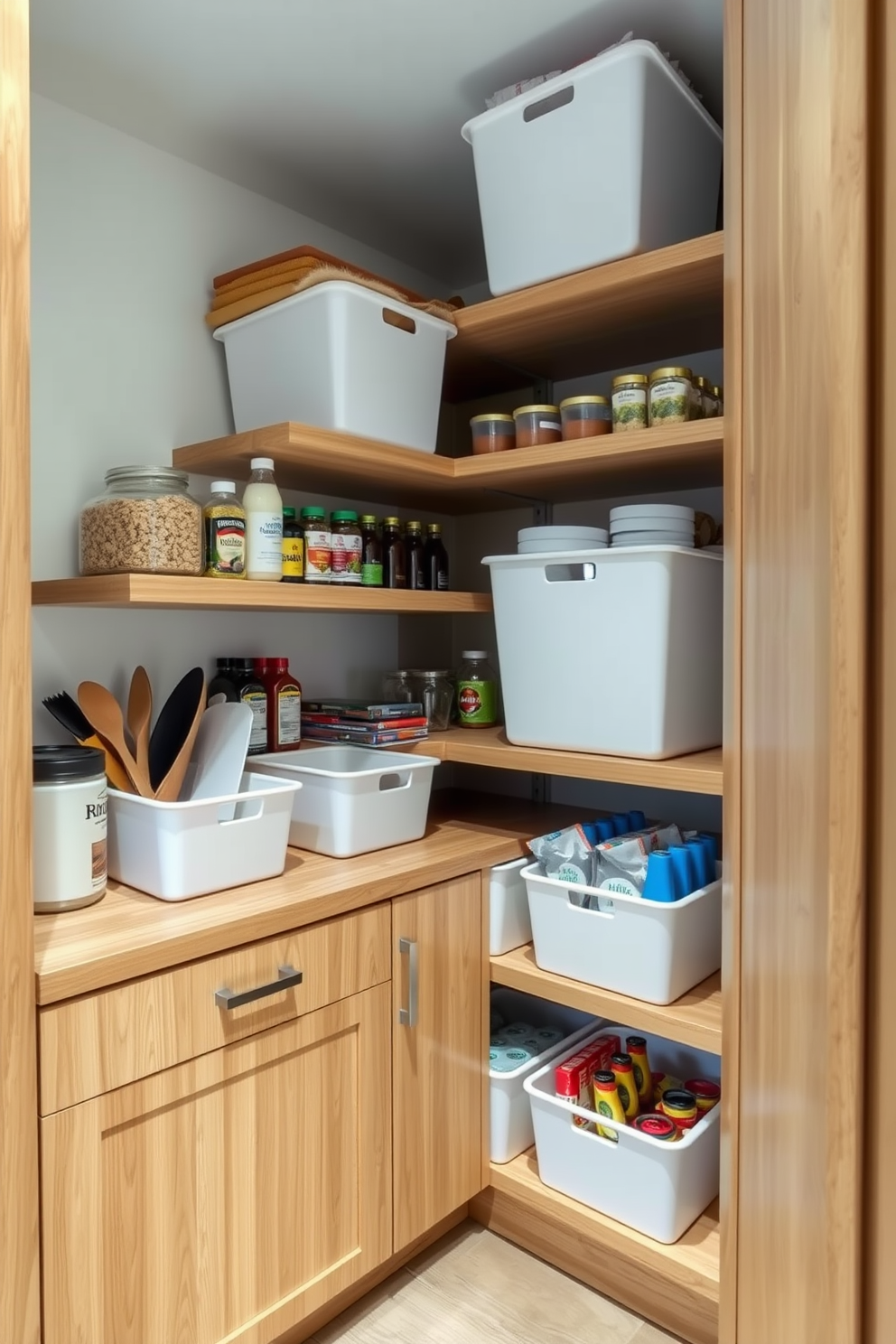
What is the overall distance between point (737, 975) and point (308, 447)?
3.42 feet

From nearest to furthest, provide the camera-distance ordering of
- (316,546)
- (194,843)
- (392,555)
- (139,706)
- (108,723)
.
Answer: (194,843) < (108,723) < (139,706) < (316,546) < (392,555)

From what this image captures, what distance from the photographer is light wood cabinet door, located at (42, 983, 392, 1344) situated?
3.43ft

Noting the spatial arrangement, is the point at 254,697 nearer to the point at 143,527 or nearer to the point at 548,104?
the point at 143,527

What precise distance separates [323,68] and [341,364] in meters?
0.46

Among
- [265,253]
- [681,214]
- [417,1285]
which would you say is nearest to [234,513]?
[265,253]

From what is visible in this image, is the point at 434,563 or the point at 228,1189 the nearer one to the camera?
the point at 228,1189

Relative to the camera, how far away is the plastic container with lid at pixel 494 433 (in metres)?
1.75

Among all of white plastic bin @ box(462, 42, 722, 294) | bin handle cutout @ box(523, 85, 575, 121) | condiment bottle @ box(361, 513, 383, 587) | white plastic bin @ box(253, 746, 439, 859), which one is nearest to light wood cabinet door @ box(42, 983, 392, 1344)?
white plastic bin @ box(253, 746, 439, 859)

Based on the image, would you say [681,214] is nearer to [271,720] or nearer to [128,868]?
[271,720]

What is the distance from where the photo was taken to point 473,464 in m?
1.72

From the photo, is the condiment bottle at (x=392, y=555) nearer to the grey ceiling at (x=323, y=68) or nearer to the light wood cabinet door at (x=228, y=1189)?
the grey ceiling at (x=323, y=68)

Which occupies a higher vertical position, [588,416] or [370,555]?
[588,416]

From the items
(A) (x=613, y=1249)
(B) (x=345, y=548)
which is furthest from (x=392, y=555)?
(A) (x=613, y=1249)

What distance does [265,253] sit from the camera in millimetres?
1854
